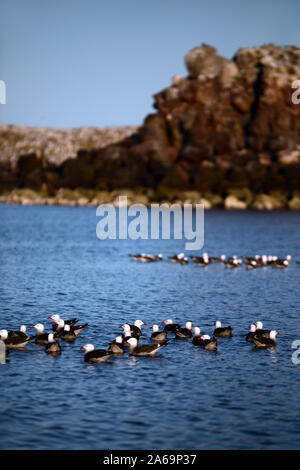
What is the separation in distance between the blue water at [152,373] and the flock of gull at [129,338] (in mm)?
422

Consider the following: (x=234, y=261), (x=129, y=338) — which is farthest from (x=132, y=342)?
(x=234, y=261)

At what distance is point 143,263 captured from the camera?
218 feet

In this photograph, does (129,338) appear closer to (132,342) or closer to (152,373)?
(132,342)

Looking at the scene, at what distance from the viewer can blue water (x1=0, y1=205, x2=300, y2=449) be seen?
2100 cm

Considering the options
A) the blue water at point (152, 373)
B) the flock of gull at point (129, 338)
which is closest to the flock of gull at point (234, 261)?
the blue water at point (152, 373)

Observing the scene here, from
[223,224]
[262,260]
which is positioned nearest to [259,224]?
[223,224]

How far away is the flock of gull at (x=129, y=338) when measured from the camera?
29.4 m

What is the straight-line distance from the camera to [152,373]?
88.8 feet

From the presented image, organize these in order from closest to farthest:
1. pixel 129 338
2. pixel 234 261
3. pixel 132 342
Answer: pixel 132 342
pixel 129 338
pixel 234 261

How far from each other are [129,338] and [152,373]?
4088mm

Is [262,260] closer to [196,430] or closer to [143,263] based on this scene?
[143,263]

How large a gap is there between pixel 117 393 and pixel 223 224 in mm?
113353

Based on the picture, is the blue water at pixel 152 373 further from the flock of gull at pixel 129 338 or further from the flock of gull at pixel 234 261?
the flock of gull at pixel 234 261

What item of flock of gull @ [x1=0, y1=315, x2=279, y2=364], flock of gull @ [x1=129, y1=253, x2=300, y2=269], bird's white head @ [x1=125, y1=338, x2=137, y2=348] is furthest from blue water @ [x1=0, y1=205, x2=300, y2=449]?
flock of gull @ [x1=129, y1=253, x2=300, y2=269]
